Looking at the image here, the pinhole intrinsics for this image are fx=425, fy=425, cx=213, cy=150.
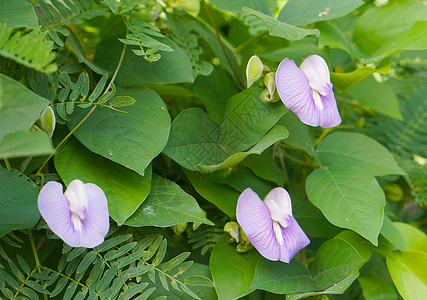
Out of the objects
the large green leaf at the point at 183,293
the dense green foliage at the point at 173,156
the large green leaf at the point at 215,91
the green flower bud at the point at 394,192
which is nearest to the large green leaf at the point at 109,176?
the dense green foliage at the point at 173,156

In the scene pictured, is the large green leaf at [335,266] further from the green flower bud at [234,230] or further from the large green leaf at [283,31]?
the large green leaf at [283,31]

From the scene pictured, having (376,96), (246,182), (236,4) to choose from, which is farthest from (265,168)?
(376,96)

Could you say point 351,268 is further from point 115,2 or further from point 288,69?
point 115,2

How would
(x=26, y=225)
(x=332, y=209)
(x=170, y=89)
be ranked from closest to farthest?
(x=26, y=225) < (x=332, y=209) < (x=170, y=89)

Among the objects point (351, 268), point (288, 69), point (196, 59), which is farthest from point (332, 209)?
point (196, 59)

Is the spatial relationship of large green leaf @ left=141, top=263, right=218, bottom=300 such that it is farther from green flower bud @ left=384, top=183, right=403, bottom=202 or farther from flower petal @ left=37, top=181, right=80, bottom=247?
green flower bud @ left=384, top=183, right=403, bottom=202

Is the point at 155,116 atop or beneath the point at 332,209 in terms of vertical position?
atop

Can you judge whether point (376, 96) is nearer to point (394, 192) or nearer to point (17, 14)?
point (394, 192)
